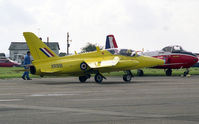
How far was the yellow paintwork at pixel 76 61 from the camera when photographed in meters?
20.7

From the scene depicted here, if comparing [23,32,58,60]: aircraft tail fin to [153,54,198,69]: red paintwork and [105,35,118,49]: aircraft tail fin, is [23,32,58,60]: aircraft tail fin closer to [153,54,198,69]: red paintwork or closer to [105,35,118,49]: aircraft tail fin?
[153,54,198,69]: red paintwork

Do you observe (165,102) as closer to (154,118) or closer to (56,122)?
(154,118)

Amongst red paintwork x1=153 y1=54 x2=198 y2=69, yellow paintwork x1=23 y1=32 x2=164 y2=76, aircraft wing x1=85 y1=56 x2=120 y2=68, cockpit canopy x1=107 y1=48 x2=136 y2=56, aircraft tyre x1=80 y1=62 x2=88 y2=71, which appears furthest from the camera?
red paintwork x1=153 y1=54 x2=198 y2=69

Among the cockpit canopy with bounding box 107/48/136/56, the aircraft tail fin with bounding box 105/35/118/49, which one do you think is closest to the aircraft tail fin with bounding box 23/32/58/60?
the cockpit canopy with bounding box 107/48/136/56

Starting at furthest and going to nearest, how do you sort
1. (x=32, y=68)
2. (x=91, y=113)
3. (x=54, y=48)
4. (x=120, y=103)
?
(x=54, y=48) → (x=32, y=68) → (x=120, y=103) → (x=91, y=113)

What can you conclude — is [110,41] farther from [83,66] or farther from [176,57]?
[83,66]

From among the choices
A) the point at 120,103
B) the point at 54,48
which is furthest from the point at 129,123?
the point at 54,48

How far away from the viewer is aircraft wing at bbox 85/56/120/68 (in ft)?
70.7

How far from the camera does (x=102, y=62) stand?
72.1 feet

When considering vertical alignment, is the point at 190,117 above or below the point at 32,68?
below

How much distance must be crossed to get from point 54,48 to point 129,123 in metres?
135

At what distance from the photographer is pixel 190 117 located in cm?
820

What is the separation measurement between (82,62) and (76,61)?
40cm

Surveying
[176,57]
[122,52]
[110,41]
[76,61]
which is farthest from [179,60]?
[110,41]
